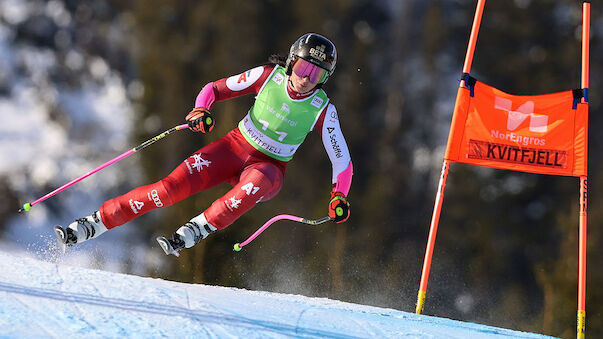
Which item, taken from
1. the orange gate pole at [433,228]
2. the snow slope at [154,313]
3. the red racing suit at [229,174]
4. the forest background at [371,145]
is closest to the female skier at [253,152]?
the red racing suit at [229,174]

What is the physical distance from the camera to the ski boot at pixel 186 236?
431 centimetres

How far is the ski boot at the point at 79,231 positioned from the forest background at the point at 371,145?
568 inches

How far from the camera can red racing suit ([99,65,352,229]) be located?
4441 mm

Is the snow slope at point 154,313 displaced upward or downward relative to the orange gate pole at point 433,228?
downward

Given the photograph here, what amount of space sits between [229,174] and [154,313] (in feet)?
4.34

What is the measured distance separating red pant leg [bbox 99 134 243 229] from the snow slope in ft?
1.20

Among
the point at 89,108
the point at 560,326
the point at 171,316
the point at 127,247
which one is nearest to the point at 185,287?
the point at 171,316

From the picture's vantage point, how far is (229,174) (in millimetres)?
4719

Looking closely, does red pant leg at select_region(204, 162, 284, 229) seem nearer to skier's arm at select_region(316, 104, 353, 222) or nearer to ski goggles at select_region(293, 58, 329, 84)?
skier's arm at select_region(316, 104, 353, 222)

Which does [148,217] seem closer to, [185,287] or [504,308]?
[504,308]

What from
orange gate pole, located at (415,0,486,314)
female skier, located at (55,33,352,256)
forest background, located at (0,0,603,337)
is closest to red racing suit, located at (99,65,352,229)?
female skier, located at (55,33,352,256)

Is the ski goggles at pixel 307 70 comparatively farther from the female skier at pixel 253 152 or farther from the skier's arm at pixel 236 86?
the skier's arm at pixel 236 86

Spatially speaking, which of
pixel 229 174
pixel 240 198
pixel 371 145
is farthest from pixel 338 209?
pixel 371 145

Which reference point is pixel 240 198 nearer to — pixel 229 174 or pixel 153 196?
pixel 229 174
